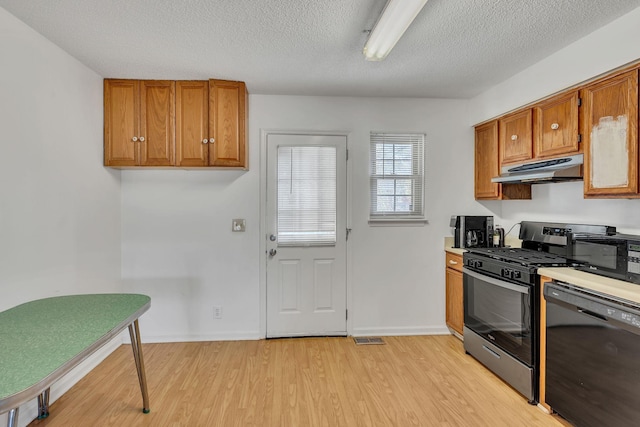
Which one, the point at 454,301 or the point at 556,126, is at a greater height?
the point at 556,126

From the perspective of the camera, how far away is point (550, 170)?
232 centimetres

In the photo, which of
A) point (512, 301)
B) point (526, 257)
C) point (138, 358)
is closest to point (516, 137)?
point (526, 257)

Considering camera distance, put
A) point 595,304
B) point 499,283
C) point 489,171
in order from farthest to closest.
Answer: point 489,171 < point 499,283 < point 595,304

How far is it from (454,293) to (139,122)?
3.34 m

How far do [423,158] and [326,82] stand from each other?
49.8 inches

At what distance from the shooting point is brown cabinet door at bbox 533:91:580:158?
2.25 meters

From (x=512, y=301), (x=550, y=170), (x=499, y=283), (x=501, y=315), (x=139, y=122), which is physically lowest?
(x=501, y=315)

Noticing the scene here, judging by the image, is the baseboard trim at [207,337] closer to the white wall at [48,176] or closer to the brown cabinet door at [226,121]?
the white wall at [48,176]

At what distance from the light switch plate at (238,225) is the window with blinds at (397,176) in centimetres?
130

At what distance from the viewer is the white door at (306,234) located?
Answer: 3.25 meters

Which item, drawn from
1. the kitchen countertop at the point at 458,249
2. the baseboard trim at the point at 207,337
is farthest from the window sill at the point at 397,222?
the baseboard trim at the point at 207,337

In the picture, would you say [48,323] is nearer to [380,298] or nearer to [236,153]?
[236,153]

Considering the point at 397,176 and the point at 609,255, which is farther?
the point at 397,176

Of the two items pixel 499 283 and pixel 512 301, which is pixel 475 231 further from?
pixel 512 301
